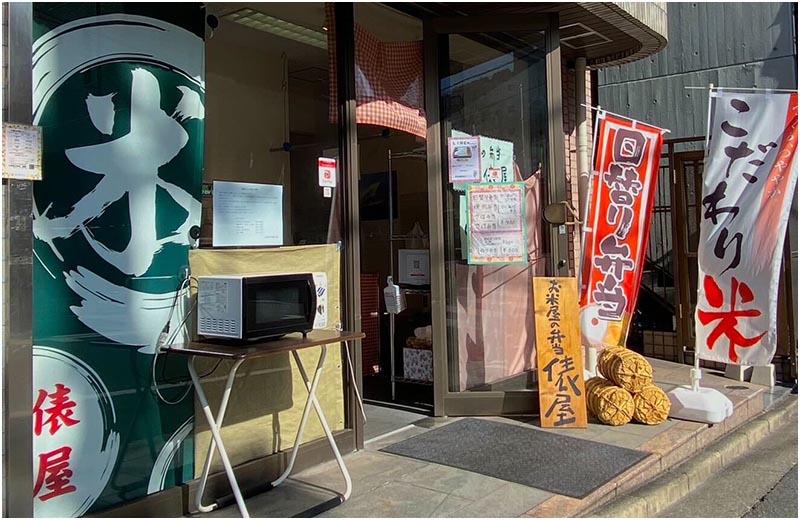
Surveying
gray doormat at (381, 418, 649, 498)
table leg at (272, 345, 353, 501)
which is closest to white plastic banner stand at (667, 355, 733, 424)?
gray doormat at (381, 418, 649, 498)

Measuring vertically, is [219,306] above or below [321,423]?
above

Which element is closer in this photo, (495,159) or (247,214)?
(247,214)

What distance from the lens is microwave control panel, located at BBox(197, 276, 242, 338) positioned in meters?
3.01

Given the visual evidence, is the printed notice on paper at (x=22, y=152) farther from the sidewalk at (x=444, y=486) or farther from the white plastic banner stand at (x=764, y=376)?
the white plastic banner stand at (x=764, y=376)

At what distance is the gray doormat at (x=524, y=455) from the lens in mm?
3670

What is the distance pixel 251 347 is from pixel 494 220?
2.64m

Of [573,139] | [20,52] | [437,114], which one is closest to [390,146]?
[437,114]

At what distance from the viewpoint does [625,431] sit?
461cm

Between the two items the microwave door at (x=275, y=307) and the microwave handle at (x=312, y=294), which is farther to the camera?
the microwave handle at (x=312, y=294)

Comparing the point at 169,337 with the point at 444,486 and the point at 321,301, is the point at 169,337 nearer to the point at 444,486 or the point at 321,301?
the point at 321,301

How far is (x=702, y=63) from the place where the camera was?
35.3 feet

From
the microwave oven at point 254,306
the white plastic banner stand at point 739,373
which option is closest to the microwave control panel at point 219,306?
the microwave oven at point 254,306

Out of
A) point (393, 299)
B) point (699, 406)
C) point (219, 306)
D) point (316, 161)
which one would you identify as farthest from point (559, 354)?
point (219, 306)

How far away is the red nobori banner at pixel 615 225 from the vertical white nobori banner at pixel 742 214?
1.72 ft
